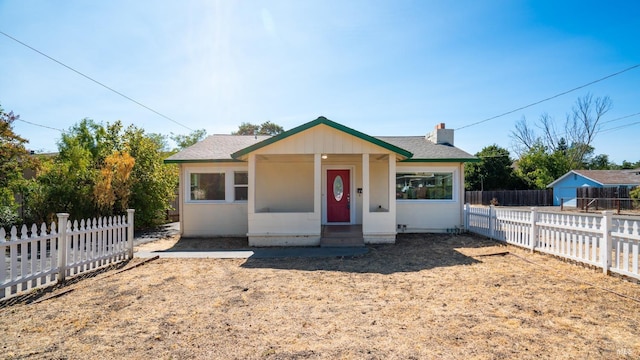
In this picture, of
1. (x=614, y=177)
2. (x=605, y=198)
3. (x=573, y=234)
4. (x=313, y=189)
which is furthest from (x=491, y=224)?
(x=614, y=177)

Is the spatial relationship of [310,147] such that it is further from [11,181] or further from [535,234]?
[11,181]

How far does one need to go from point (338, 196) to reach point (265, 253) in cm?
420

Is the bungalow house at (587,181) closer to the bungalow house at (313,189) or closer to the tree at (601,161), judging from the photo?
the bungalow house at (313,189)

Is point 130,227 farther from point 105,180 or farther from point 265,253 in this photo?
point 105,180

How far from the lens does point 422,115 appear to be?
20781mm

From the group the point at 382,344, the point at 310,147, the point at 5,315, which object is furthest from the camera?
the point at 310,147

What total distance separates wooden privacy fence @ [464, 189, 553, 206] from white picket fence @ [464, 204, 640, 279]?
2383cm

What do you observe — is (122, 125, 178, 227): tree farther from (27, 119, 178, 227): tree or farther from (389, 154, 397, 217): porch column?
(389, 154, 397, 217): porch column

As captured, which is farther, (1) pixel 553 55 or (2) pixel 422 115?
(2) pixel 422 115

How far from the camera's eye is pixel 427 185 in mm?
11789

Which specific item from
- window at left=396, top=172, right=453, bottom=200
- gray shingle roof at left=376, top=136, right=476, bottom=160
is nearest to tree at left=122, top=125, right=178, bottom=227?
window at left=396, top=172, right=453, bottom=200

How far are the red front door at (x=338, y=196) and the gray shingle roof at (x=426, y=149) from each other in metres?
2.66

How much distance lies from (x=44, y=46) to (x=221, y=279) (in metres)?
11.8

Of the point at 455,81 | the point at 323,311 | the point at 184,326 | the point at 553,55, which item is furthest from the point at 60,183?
the point at 553,55
